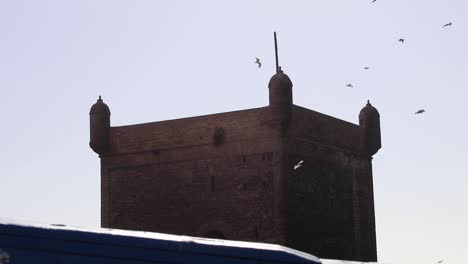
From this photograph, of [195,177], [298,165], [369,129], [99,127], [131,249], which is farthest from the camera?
[369,129]

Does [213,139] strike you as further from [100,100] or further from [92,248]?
[92,248]

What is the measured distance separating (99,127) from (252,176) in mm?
5775

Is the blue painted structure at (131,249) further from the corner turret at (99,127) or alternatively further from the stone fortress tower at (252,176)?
the corner turret at (99,127)

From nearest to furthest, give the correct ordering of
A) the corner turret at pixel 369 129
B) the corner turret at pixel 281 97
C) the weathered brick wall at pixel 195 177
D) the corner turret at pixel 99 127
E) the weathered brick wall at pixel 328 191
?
the corner turret at pixel 281 97, the weathered brick wall at pixel 195 177, the weathered brick wall at pixel 328 191, the corner turret at pixel 99 127, the corner turret at pixel 369 129

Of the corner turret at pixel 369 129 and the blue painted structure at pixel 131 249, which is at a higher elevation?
the corner turret at pixel 369 129

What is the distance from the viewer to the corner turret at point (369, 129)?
1062 inches

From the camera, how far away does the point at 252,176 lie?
23.3m

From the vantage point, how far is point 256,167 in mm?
23281

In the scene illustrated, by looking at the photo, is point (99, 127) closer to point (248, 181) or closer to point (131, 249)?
point (248, 181)

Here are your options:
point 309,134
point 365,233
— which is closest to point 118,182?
point 309,134

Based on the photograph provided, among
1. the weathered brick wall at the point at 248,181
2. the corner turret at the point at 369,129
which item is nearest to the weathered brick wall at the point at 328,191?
the weathered brick wall at the point at 248,181

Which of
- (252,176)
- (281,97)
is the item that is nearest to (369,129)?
(281,97)

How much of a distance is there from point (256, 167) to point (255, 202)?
3.21 ft

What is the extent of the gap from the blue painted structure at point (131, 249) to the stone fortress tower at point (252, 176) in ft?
55.3
